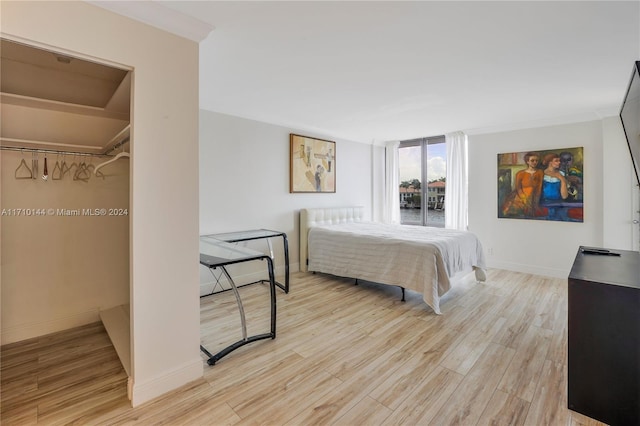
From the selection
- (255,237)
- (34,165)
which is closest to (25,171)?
(34,165)

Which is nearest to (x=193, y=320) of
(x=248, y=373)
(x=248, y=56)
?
(x=248, y=373)

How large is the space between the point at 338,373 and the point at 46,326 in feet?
8.69

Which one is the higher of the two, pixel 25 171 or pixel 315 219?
pixel 25 171

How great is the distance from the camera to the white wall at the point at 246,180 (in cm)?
371

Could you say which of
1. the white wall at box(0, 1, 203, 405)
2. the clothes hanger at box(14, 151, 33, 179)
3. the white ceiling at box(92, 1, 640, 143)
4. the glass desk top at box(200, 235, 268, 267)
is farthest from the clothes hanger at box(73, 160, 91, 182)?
the white wall at box(0, 1, 203, 405)

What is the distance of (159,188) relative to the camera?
1.81m

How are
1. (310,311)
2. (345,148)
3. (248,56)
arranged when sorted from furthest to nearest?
(345,148), (310,311), (248,56)

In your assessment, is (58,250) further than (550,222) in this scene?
No

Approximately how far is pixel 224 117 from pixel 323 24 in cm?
227

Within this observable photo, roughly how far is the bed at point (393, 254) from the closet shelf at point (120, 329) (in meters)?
2.47

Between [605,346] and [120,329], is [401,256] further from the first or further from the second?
[120,329]

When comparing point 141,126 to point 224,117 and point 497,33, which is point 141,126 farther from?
point 497,33

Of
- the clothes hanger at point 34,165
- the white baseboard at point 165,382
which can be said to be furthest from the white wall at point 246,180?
the white baseboard at point 165,382

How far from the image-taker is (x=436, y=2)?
5.69 feet
